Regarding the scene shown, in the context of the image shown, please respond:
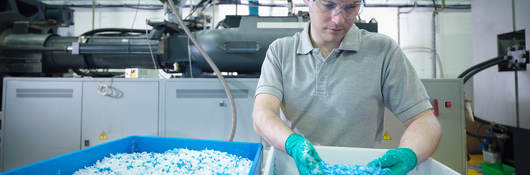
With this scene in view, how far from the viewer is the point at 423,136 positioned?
641mm

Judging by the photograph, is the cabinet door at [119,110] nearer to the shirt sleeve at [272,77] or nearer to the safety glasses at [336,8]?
the shirt sleeve at [272,77]

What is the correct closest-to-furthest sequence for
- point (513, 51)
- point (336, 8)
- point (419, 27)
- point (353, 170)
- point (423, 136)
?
point (353, 170) < point (423, 136) < point (336, 8) < point (513, 51) < point (419, 27)

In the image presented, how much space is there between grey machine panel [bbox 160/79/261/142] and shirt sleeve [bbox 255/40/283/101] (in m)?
0.71

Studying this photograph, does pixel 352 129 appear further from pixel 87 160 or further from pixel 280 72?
pixel 87 160

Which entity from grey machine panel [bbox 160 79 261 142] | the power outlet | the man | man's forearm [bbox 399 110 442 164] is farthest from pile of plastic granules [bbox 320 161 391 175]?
the power outlet

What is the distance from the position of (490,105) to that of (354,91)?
1.57 m

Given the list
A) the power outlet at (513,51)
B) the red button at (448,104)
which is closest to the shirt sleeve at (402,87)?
the red button at (448,104)

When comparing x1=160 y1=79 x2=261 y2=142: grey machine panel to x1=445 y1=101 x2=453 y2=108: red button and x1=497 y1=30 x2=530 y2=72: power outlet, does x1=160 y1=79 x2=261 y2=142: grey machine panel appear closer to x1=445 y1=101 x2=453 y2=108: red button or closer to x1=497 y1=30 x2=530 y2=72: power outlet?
x1=445 y1=101 x2=453 y2=108: red button

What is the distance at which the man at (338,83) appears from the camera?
0.79 metres

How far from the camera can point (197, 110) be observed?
5.33 feet

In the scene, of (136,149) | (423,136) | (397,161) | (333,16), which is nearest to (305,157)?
(397,161)

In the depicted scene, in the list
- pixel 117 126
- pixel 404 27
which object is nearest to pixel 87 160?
pixel 117 126

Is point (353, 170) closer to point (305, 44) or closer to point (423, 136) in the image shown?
point (423, 136)

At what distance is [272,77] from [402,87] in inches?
16.6
